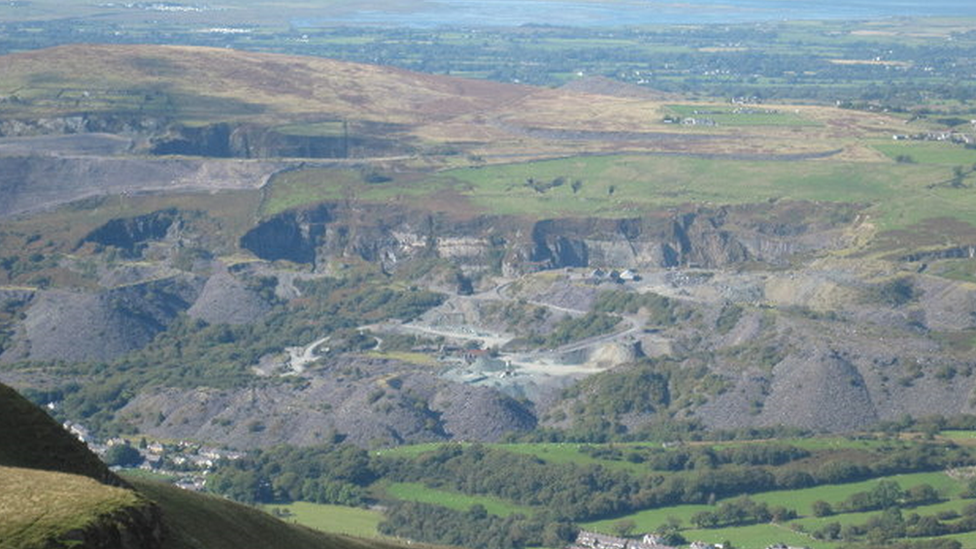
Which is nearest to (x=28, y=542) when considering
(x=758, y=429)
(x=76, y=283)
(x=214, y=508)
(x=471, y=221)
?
(x=214, y=508)

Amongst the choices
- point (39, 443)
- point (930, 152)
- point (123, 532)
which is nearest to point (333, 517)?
point (39, 443)

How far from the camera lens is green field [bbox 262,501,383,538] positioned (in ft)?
216

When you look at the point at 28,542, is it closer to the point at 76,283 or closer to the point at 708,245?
the point at 76,283

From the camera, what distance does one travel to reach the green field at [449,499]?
70.2m

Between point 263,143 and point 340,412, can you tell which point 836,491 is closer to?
point 340,412

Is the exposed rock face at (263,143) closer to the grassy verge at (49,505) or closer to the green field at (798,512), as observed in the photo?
the green field at (798,512)

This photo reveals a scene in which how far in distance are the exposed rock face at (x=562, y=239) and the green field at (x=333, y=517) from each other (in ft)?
154

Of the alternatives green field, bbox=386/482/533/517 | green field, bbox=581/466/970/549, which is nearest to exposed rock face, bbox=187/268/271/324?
green field, bbox=386/482/533/517

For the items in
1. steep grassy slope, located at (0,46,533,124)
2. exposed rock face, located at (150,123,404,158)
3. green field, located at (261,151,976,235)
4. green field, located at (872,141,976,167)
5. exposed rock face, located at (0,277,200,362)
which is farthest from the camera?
steep grassy slope, located at (0,46,533,124)

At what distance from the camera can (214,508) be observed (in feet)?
119

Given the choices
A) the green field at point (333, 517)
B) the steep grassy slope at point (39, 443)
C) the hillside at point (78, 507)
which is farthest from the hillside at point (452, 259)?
the steep grassy slope at point (39, 443)

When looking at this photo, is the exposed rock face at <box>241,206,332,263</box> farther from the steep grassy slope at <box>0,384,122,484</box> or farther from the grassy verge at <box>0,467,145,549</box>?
the grassy verge at <box>0,467,145,549</box>

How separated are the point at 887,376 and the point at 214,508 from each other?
54343 millimetres

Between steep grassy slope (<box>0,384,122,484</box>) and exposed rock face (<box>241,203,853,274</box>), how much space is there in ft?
289
